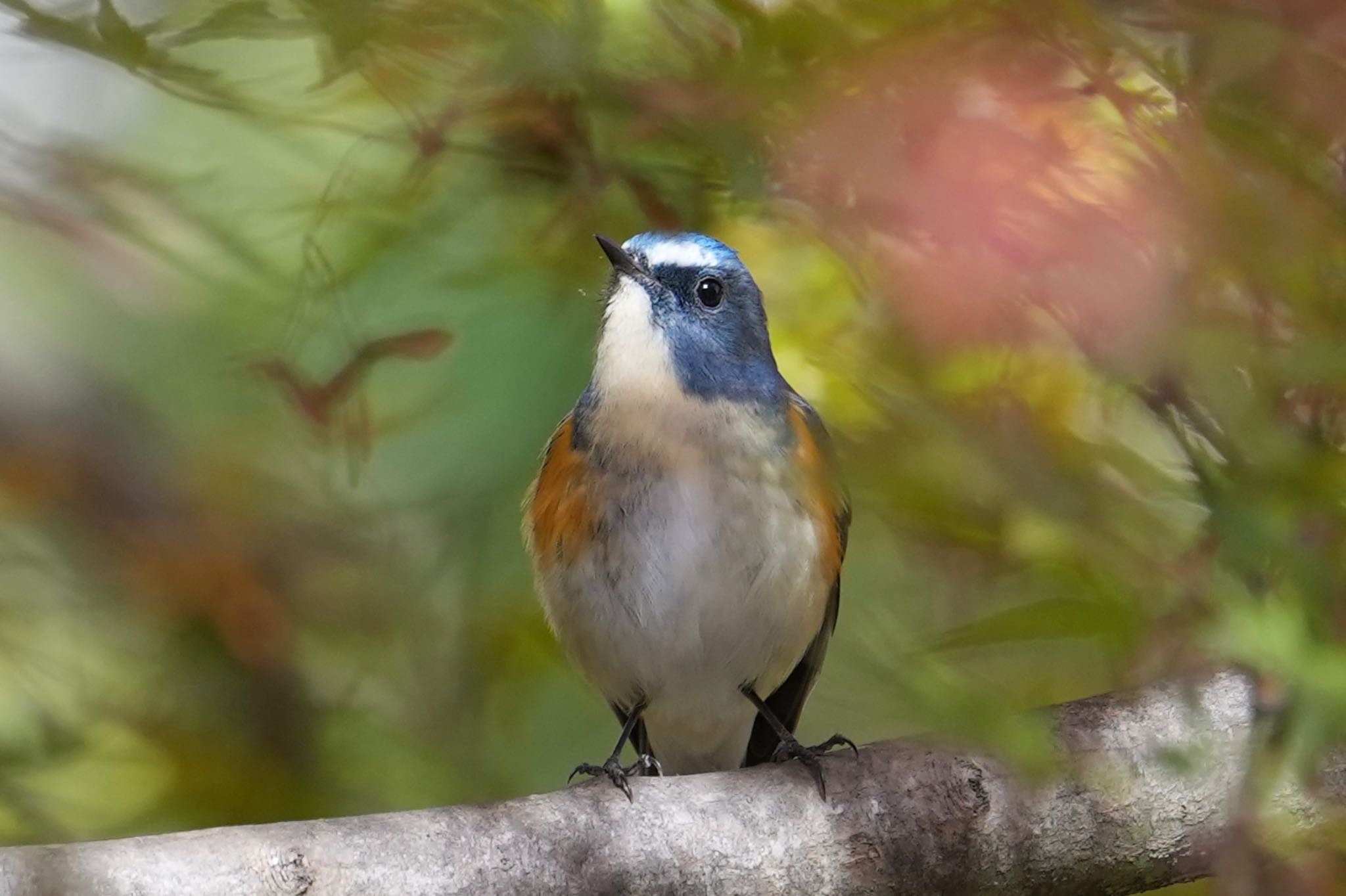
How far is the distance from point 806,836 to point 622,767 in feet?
1.62

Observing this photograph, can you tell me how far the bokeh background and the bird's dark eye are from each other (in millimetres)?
572

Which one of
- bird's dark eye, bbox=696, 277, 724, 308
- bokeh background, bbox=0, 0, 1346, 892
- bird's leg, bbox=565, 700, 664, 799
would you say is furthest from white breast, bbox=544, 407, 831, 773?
bokeh background, bbox=0, 0, 1346, 892

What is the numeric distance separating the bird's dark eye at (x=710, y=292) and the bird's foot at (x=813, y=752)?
881 mm

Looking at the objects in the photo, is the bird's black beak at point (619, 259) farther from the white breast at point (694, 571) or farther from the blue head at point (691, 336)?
the white breast at point (694, 571)

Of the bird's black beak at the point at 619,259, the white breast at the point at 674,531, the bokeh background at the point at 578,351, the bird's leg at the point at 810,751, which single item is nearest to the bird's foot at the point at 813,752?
the bird's leg at the point at 810,751

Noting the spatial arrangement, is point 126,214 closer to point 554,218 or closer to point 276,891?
point 554,218

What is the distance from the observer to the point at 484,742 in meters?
2.05

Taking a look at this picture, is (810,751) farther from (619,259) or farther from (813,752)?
(619,259)

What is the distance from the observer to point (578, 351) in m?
1.76

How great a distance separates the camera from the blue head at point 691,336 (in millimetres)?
2596

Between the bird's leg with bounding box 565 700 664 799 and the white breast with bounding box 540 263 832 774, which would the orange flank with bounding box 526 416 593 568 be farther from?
the bird's leg with bounding box 565 700 664 799

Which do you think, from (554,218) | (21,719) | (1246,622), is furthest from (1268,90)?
(21,719)

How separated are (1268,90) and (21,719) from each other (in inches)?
62.0

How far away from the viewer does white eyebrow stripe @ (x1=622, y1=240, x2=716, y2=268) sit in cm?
235
